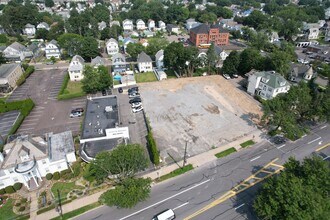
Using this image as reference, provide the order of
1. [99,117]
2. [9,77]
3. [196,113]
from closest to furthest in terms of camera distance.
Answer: [99,117] < [196,113] < [9,77]

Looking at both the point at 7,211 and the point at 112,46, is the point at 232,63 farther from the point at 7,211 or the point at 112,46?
the point at 7,211

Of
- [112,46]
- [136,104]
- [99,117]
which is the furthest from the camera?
[112,46]

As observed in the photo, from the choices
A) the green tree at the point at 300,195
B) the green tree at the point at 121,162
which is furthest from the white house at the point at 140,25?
the green tree at the point at 300,195

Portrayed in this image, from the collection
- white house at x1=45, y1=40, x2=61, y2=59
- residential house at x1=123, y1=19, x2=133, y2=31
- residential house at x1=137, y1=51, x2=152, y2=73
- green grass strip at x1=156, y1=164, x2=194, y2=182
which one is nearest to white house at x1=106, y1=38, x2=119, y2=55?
white house at x1=45, y1=40, x2=61, y2=59

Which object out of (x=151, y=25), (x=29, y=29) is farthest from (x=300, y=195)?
(x=29, y=29)

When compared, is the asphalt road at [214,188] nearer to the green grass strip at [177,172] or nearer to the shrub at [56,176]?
the green grass strip at [177,172]

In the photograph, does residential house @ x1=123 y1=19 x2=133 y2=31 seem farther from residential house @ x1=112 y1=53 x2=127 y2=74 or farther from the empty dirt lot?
the empty dirt lot
